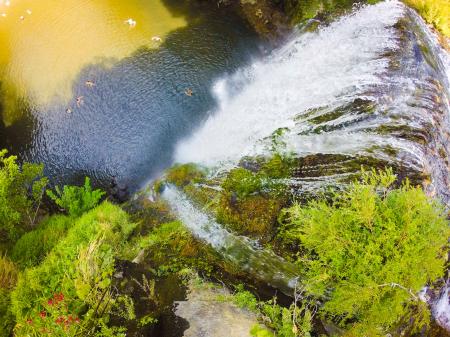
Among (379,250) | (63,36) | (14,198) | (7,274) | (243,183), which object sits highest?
(63,36)

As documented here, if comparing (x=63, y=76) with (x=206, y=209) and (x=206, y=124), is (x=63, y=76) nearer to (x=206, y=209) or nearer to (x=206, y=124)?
(x=206, y=124)

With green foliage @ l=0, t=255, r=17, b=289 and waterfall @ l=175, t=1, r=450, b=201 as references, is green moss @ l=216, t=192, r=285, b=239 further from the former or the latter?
green foliage @ l=0, t=255, r=17, b=289

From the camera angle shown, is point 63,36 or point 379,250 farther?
point 63,36

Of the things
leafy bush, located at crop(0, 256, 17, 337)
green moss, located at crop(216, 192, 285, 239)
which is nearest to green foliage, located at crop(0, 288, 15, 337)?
leafy bush, located at crop(0, 256, 17, 337)

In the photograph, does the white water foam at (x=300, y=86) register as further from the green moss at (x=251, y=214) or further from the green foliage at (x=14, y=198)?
the green foliage at (x=14, y=198)

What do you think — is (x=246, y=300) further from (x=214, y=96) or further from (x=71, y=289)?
(x=214, y=96)

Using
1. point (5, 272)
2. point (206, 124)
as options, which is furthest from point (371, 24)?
point (5, 272)

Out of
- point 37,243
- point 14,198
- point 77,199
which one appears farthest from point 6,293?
point 77,199
